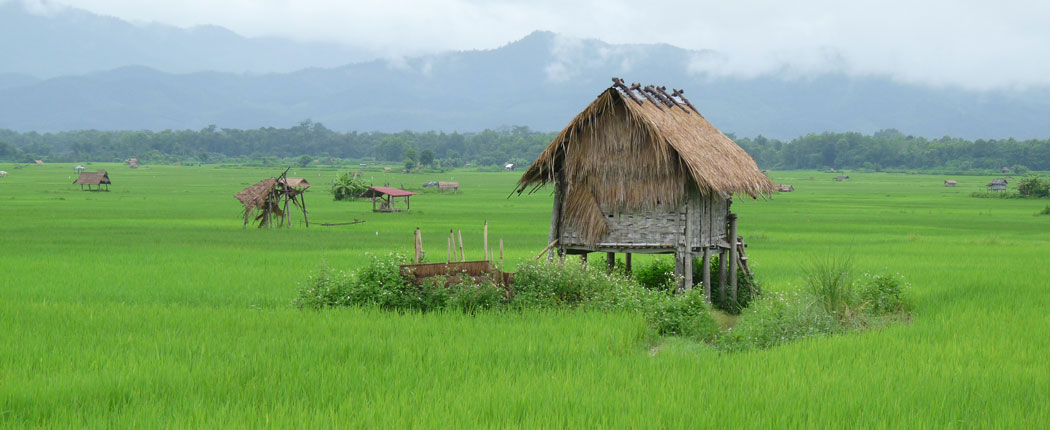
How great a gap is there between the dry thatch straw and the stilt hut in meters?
0.02

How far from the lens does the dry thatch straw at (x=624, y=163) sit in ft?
47.3

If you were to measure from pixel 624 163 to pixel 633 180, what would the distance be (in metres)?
0.32

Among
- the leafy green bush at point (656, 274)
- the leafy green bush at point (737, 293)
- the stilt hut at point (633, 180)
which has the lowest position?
the leafy green bush at point (737, 293)

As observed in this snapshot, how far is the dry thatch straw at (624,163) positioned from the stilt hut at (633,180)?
0.05 feet

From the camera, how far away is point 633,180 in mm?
14914

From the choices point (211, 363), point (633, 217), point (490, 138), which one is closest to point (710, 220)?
point (633, 217)

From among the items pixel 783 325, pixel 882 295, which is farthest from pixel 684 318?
pixel 882 295

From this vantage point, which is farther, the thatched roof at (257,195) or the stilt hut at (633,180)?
the thatched roof at (257,195)

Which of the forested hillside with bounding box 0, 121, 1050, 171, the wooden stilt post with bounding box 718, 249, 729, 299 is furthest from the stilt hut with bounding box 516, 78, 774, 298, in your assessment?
the forested hillside with bounding box 0, 121, 1050, 171

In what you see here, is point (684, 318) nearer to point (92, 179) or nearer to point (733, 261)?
point (733, 261)

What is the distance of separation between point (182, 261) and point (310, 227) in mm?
12938

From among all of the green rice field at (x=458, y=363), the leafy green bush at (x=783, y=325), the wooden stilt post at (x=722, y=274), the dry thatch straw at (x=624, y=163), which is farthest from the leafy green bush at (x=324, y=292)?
the wooden stilt post at (x=722, y=274)

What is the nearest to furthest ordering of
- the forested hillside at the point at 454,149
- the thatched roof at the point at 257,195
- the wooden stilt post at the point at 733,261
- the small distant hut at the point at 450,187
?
the wooden stilt post at the point at 733,261, the thatched roof at the point at 257,195, the small distant hut at the point at 450,187, the forested hillside at the point at 454,149

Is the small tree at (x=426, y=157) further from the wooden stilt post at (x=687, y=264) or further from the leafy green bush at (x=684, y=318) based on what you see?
the leafy green bush at (x=684, y=318)
